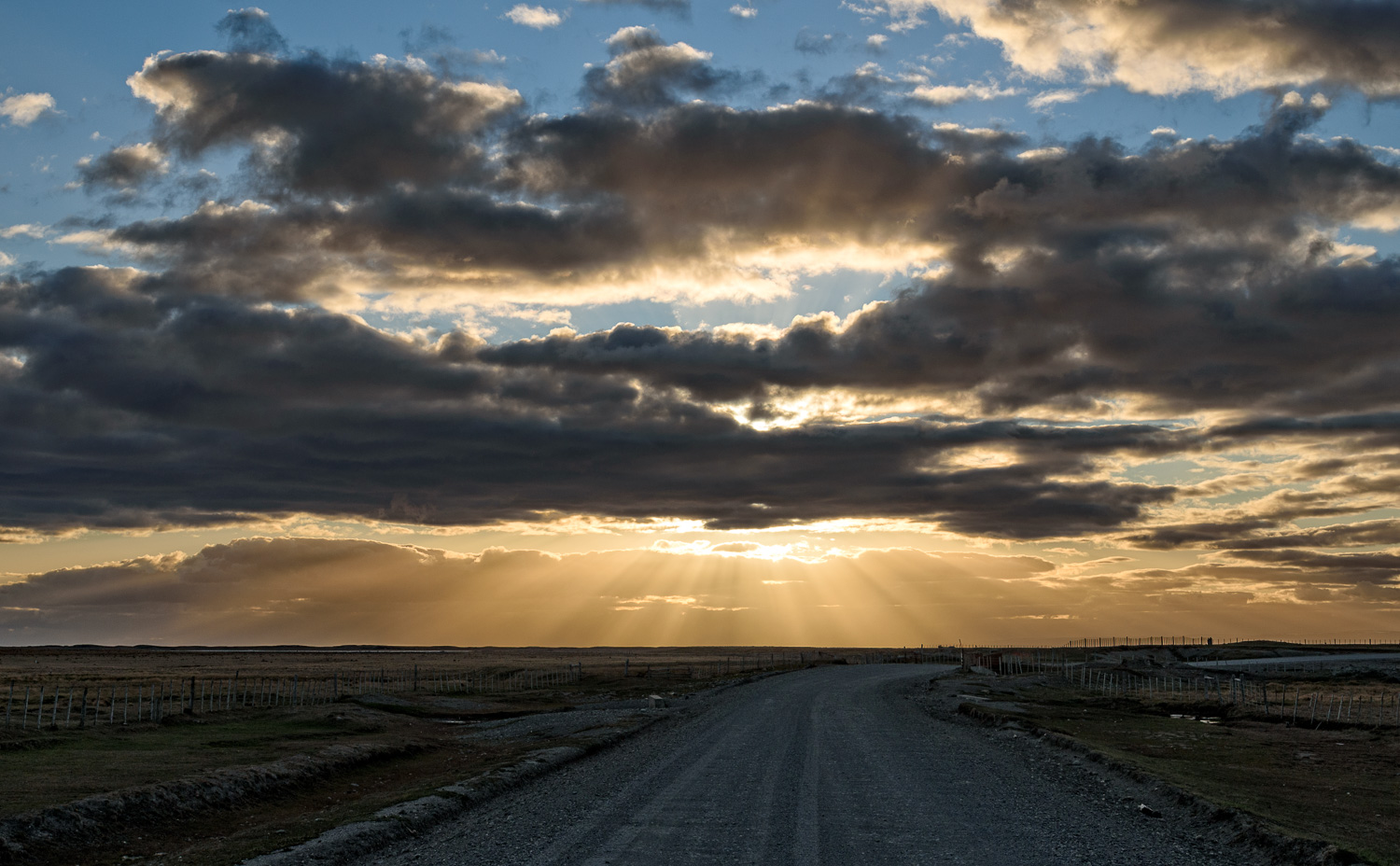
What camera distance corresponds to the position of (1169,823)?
21.5 metres

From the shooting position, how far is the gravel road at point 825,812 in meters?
17.5

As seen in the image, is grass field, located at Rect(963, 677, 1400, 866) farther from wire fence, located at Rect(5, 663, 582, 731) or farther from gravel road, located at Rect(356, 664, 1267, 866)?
wire fence, located at Rect(5, 663, 582, 731)

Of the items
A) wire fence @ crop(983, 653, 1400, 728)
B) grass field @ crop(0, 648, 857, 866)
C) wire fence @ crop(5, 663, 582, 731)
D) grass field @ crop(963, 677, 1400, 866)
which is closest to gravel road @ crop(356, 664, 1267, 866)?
grass field @ crop(963, 677, 1400, 866)

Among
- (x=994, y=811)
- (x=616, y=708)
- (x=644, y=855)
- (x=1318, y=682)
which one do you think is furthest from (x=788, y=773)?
(x=1318, y=682)

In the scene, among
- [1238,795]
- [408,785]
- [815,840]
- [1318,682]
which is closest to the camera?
[815,840]

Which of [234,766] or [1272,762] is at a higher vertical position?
[1272,762]

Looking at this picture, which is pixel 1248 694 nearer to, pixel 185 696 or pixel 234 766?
pixel 234 766

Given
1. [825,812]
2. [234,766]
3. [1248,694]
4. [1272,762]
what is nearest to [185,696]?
[234,766]

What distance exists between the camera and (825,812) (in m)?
21.4

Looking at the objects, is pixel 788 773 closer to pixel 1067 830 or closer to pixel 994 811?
pixel 994 811

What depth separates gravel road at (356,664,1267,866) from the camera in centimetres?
1753

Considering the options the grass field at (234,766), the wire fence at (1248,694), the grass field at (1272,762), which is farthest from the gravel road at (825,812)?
the wire fence at (1248,694)

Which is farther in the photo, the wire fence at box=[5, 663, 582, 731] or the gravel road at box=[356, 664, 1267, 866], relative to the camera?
the wire fence at box=[5, 663, 582, 731]

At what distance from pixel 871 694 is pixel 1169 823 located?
4625 cm
